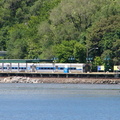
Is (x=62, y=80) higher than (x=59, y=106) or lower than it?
higher

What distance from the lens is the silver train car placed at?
135 metres

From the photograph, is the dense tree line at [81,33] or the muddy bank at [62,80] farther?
the dense tree line at [81,33]

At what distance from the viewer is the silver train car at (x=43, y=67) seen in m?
135

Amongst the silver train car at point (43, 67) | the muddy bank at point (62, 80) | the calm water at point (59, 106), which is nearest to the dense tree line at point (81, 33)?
the silver train car at point (43, 67)

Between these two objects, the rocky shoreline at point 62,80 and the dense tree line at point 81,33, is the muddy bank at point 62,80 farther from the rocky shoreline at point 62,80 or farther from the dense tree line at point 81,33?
the dense tree line at point 81,33

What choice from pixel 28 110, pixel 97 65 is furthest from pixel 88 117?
pixel 97 65

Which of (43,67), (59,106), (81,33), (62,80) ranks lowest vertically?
(59,106)

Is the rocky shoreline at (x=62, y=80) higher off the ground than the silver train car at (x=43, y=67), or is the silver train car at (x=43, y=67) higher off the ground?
the silver train car at (x=43, y=67)

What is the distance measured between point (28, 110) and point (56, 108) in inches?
143

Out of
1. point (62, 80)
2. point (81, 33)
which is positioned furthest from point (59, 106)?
point (81, 33)

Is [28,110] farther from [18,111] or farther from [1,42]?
[1,42]

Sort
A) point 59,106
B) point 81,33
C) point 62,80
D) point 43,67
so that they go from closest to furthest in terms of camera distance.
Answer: point 59,106, point 62,80, point 43,67, point 81,33

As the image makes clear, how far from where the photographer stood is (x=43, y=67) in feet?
451

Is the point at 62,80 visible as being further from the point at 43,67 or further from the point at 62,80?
the point at 43,67
